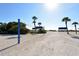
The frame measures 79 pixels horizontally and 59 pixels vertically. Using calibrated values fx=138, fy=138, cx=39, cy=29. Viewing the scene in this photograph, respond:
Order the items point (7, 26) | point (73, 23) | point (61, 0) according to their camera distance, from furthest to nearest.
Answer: point (73, 23) → point (7, 26) → point (61, 0)

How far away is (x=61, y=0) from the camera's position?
20.8 feet

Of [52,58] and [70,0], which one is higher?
[70,0]

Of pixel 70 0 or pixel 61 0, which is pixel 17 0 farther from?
pixel 70 0

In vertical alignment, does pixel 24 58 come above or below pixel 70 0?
below

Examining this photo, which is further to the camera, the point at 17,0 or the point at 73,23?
the point at 73,23

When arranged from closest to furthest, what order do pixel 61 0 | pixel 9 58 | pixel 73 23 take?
1. pixel 9 58
2. pixel 61 0
3. pixel 73 23

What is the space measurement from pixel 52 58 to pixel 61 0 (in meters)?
2.67

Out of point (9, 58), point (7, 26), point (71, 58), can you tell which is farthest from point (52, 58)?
point (7, 26)

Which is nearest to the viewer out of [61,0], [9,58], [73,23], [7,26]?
[9,58]

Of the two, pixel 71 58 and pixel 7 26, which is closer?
pixel 71 58

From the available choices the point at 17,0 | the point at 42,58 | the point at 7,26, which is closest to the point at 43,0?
the point at 17,0

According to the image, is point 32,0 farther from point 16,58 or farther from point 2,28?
point 2,28

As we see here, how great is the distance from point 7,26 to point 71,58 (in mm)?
37333

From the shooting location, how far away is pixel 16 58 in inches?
214
